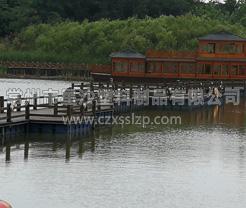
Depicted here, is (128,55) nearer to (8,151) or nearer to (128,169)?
(8,151)

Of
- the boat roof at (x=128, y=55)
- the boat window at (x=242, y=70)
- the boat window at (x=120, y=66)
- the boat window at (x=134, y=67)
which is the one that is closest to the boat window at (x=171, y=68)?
the boat roof at (x=128, y=55)

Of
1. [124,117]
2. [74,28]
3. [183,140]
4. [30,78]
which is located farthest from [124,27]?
[183,140]

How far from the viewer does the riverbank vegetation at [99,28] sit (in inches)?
4077

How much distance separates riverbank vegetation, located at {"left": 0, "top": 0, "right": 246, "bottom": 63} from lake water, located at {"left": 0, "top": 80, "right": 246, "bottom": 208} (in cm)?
6049

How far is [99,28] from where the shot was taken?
109 meters

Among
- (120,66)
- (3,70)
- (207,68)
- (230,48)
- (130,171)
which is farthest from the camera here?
(3,70)

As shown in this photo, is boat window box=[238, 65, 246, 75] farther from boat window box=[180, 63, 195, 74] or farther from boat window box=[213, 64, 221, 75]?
boat window box=[180, 63, 195, 74]

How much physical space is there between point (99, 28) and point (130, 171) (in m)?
80.5

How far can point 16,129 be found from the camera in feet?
123

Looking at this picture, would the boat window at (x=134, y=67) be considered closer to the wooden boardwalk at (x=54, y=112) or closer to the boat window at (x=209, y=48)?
the boat window at (x=209, y=48)

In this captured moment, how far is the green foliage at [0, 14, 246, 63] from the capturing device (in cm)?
10262

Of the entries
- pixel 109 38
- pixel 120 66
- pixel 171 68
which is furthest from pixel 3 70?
pixel 171 68

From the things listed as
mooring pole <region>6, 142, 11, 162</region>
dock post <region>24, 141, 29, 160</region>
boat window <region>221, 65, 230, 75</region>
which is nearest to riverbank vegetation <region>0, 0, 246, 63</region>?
boat window <region>221, 65, 230, 75</region>

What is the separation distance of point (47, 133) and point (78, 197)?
13.6 m
